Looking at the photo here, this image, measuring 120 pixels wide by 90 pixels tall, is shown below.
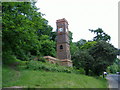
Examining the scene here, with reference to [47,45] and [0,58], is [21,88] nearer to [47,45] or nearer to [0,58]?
[0,58]

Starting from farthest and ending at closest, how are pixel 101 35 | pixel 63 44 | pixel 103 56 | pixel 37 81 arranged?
pixel 101 35 → pixel 63 44 → pixel 103 56 → pixel 37 81

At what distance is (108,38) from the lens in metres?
32.1

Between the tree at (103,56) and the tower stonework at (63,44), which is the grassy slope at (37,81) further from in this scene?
the tower stonework at (63,44)

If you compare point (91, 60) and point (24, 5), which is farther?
point (91, 60)

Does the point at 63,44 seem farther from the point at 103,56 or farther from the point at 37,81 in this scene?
the point at 37,81

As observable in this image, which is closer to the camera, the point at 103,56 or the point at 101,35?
the point at 103,56

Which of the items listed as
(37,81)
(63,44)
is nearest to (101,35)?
(63,44)

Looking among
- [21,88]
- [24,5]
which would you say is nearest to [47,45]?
[24,5]

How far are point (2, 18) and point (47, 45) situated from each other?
1620 centimetres

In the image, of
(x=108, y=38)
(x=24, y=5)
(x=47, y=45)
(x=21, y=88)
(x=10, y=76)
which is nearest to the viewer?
(x=21, y=88)

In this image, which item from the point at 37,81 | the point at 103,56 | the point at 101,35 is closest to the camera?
the point at 37,81

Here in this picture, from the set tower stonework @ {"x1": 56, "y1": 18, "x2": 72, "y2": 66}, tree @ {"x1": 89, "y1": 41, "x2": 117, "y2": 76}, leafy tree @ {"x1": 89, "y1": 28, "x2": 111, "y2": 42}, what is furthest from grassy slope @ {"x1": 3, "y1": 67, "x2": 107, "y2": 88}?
leafy tree @ {"x1": 89, "y1": 28, "x2": 111, "y2": 42}

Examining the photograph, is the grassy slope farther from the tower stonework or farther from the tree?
the tower stonework

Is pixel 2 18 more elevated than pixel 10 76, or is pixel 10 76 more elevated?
pixel 2 18
